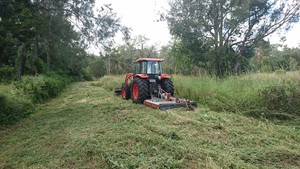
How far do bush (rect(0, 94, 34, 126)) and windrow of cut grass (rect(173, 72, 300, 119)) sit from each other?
5.09 metres

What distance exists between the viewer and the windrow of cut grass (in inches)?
196

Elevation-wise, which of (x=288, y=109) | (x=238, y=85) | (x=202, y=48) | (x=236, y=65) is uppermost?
(x=202, y=48)

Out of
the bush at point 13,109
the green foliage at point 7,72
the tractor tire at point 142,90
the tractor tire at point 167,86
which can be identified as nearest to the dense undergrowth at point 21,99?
the bush at point 13,109

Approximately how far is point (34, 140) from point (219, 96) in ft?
14.8

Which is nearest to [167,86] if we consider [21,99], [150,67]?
[150,67]

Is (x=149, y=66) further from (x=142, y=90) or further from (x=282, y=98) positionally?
(x=282, y=98)

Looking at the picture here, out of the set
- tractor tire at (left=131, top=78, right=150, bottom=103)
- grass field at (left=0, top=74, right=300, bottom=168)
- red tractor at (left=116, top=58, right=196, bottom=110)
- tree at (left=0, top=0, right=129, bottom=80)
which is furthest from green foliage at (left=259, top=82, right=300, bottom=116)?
tree at (left=0, top=0, right=129, bottom=80)

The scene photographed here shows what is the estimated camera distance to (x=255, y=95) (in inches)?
211

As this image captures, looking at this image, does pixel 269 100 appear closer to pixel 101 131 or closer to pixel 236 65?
pixel 101 131

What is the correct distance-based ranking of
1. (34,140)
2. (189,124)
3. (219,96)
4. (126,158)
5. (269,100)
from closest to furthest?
(126,158) → (34,140) → (189,124) → (269,100) → (219,96)

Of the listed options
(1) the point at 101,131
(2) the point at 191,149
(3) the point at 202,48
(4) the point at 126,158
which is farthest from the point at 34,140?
(3) the point at 202,48

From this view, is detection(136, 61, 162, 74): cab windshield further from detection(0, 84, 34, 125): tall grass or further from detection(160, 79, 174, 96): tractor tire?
detection(0, 84, 34, 125): tall grass

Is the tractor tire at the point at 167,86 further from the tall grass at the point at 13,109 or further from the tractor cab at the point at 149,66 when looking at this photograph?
the tall grass at the point at 13,109

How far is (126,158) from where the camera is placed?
2.95m
